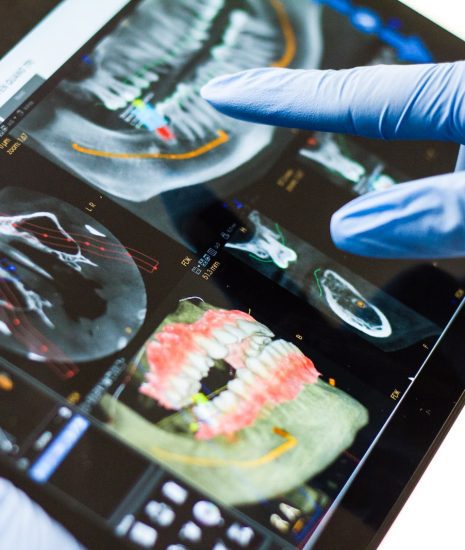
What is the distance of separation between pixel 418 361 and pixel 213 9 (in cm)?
62

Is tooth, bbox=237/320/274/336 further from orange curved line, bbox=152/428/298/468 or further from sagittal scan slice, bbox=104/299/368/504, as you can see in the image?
orange curved line, bbox=152/428/298/468

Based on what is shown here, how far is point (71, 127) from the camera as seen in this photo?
83 centimetres

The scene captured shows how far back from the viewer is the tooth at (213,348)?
0.74 m

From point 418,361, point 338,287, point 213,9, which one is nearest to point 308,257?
point 338,287

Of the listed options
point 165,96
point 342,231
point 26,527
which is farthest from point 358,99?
point 26,527

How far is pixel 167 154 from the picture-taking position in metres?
0.85

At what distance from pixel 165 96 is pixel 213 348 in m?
0.39

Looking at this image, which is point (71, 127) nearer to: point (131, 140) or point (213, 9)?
point (131, 140)

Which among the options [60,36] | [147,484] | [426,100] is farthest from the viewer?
[60,36]

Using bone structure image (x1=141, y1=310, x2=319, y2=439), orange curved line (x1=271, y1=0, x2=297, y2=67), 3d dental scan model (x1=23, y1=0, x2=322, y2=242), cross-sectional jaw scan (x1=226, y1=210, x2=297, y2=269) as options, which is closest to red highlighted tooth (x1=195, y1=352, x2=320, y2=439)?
bone structure image (x1=141, y1=310, x2=319, y2=439)

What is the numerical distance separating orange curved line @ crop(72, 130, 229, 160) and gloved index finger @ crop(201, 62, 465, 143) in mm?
61

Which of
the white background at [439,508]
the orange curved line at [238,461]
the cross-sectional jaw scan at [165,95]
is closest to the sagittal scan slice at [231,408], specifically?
the orange curved line at [238,461]

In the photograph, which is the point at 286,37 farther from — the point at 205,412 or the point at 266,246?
the point at 205,412

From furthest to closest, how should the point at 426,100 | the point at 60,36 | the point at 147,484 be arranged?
the point at 60,36
the point at 426,100
the point at 147,484
